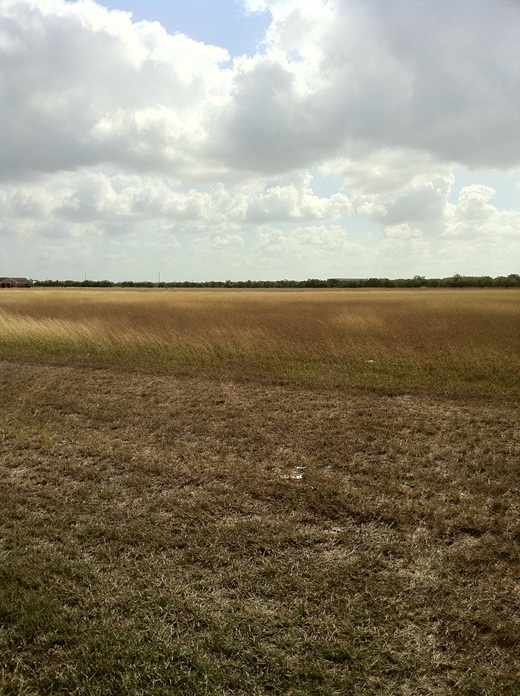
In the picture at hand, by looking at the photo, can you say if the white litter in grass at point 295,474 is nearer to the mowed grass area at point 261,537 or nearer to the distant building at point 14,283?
the mowed grass area at point 261,537

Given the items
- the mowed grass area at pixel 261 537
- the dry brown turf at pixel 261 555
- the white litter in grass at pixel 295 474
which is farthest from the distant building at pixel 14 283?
the white litter in grass at pixel 295 474

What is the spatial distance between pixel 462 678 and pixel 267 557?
206 centimetres

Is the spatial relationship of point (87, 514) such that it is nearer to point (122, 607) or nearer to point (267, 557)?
point (122, 607)

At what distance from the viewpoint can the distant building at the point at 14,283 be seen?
140m

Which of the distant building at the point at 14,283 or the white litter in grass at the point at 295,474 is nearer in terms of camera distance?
the white litter in grass at the point at 295,474

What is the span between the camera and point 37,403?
36.7ft

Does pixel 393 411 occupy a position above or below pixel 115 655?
above

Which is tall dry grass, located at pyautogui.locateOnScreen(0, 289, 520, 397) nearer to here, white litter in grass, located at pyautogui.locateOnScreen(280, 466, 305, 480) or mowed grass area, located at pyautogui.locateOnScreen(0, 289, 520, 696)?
mowed grass area, located at pyautogui.locateOnScreen(0, 289, 520, 696)

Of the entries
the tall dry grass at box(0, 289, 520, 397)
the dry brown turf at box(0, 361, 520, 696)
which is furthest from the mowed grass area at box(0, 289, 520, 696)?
the tall dry grass at box(0, 289, 520, 397)

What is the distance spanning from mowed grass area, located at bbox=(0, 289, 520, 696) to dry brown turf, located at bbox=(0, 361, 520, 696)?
0.02 meters

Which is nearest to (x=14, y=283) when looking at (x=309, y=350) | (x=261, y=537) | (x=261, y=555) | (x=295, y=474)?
(x=309, y=350)

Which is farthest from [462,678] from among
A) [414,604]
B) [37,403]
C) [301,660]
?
[37,403]

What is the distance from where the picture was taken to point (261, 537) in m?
5.47

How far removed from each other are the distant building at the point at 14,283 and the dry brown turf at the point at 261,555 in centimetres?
14686
